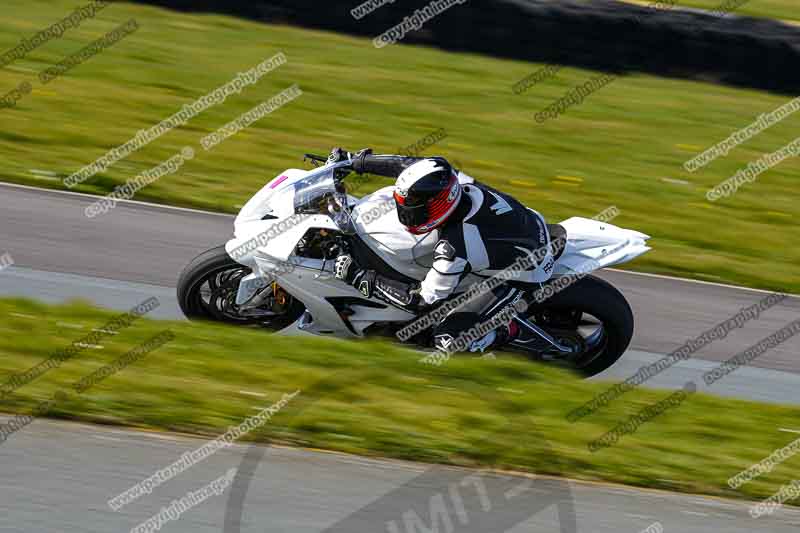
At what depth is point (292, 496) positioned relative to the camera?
17.5 feet

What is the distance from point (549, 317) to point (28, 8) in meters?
13.7

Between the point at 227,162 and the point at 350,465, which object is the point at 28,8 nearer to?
the point at 227,162

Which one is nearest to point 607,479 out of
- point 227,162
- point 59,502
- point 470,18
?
point 59,502

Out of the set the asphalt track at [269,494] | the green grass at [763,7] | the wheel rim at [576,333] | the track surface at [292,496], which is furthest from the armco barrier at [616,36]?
the track surface at [292,496]

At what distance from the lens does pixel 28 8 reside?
1855cm

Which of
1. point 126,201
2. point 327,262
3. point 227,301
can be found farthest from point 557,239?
point 126,201

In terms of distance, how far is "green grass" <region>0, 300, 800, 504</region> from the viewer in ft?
20.1

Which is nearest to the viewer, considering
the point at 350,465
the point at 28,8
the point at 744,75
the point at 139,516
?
the point at 139,516

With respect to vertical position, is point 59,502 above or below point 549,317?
above

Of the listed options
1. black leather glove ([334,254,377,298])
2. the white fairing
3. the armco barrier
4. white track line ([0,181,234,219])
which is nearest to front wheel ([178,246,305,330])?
the white fairing

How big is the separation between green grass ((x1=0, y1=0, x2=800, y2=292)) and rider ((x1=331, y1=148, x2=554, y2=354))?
375 centimetres

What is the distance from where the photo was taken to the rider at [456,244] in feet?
24.0

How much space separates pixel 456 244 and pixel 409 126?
24.9 feet

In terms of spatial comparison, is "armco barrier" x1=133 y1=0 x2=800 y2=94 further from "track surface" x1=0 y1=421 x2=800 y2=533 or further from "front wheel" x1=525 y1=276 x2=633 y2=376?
"track surface" x1=0 y1=421 x2=800 y2=533
